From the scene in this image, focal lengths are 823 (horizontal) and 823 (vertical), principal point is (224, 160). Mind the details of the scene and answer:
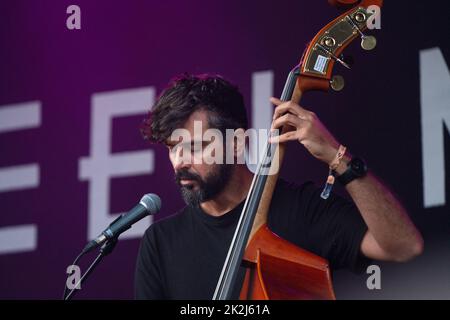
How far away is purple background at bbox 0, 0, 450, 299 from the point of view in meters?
3.00

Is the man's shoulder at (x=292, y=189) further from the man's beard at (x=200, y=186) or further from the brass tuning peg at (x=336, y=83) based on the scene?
the brass tuning peg at (x=336, y=83)

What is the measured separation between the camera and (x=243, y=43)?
3.28 m

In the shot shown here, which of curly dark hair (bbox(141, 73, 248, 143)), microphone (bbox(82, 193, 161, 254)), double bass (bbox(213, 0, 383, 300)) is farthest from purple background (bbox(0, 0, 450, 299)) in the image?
microphone (bbox(82, 193, 161, 254))

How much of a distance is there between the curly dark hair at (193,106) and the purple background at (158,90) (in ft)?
1.10

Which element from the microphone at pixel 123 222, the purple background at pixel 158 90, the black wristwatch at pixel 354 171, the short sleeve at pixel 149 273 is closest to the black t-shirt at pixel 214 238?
the short sleeve at pixel 149 273

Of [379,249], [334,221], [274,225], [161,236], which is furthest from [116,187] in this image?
[379,249]

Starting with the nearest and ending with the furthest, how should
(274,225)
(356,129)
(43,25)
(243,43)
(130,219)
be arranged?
(130,219)
(274,225)
(356,129)
(243,43)
(43,25)

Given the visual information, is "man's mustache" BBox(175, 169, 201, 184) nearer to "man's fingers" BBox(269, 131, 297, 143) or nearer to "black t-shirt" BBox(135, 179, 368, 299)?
"black t-shirt" BBox(135, 179, 368, 299)

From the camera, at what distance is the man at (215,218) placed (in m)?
2.41

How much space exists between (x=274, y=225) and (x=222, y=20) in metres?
1.04

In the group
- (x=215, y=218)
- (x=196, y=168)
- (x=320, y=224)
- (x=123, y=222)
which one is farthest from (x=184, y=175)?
(x=320, y=224)
